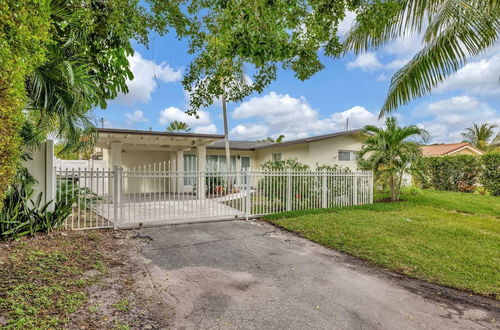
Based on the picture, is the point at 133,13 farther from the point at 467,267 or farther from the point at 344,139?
the point at 344,139

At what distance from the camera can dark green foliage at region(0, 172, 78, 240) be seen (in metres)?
5.22

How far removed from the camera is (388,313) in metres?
3.20

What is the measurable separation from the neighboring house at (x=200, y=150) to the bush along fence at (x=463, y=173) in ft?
15.5

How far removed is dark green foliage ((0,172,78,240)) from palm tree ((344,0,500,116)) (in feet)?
23.6

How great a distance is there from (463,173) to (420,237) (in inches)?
511

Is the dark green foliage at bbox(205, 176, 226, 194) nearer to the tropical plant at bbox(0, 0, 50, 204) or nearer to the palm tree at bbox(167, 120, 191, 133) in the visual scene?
the tropical plant at bbox(0, 0, 50, 204)

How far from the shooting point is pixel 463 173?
1614 centimetres

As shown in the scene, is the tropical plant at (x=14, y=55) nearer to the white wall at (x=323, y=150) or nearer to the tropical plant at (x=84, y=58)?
the tropical plant at (x=84, y=58)

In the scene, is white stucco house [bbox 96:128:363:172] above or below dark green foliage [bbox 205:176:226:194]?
above

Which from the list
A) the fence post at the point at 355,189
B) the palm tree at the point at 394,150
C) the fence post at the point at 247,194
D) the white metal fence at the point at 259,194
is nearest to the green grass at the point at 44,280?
the white metal fence at the point at 259,194

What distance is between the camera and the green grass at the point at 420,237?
4500 millimetres

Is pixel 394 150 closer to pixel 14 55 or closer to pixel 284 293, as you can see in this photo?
pixel 284 293

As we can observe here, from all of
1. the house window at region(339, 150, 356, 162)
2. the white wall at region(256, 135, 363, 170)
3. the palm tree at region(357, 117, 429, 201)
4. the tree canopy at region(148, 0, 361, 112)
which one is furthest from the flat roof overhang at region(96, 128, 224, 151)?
the house window at region(339, 150, 356, 162)

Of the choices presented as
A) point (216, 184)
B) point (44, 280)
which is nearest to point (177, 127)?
point (216, 184)
